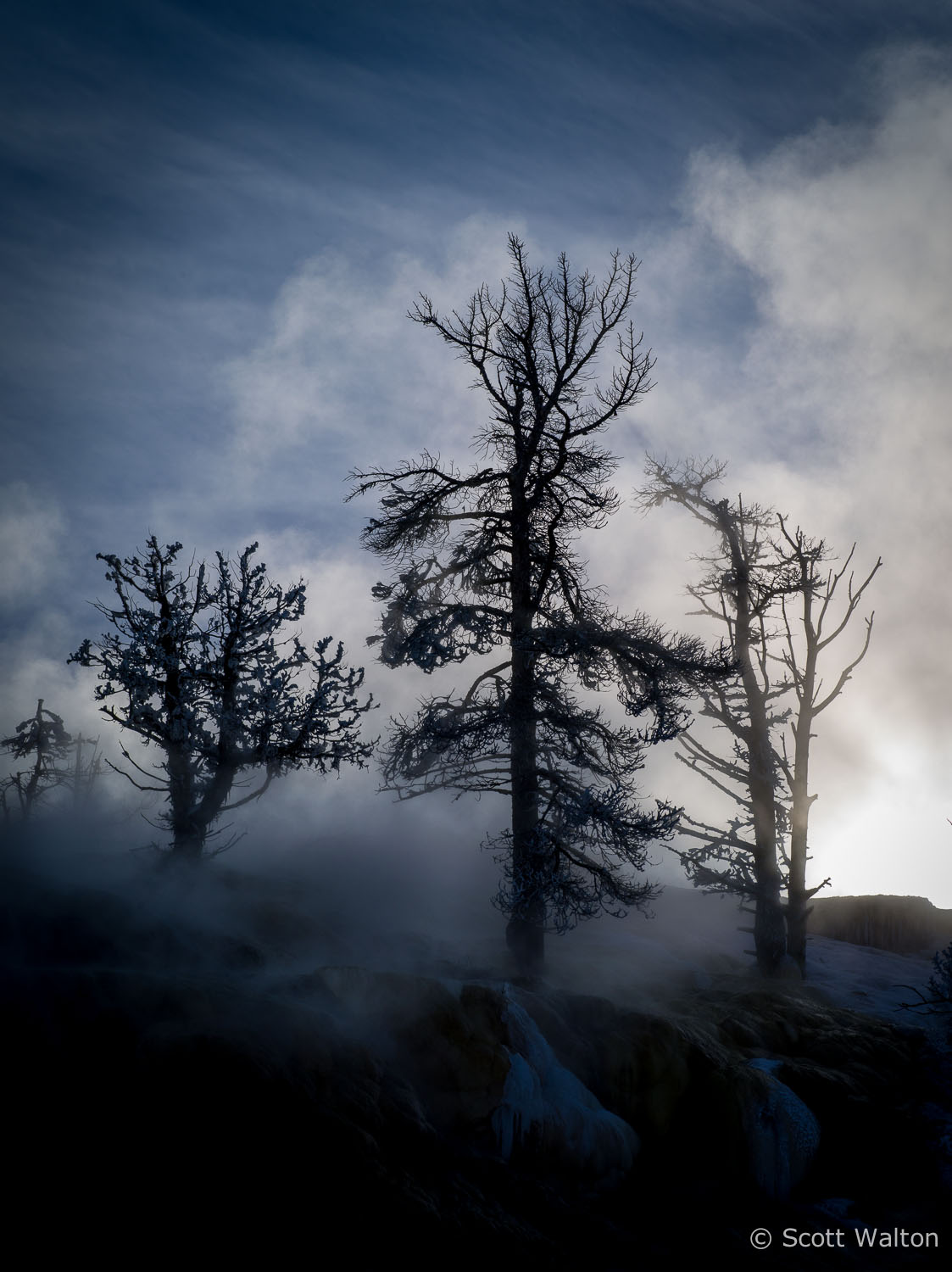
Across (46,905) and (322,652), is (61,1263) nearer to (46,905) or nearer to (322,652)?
(46,905)

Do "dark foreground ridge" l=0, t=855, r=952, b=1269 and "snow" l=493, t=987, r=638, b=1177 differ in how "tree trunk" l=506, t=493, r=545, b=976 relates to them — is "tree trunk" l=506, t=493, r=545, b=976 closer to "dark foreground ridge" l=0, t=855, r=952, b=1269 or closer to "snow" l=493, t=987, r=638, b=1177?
"dark foreground ridge" l=0, t=855, r=952, b=1269

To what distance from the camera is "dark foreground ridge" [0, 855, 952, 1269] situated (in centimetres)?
517

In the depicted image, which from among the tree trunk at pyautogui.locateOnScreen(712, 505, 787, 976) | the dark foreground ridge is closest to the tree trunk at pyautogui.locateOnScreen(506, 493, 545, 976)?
the dark foreground ridge

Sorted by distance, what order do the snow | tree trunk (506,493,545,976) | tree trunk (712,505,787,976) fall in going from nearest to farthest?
1. the snow
2. tree trunk (506,493,545,976)
3. tree trunk (712,505,787,976)

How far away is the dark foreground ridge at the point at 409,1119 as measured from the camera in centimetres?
517

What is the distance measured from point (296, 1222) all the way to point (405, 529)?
10.6 metres

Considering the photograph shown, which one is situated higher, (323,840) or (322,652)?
(322,652)

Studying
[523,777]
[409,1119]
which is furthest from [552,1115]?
[523,777]

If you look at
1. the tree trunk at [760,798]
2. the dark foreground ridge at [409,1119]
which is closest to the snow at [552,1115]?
the dark foreground ridge at [409,1119]

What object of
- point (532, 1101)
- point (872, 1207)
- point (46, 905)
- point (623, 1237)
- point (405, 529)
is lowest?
point (872, 1207)

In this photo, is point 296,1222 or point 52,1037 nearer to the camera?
point 296,1222

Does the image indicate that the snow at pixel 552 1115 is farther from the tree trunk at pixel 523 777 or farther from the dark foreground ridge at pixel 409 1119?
the tree trunk at pixel 523 777

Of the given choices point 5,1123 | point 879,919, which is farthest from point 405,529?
point 879,919

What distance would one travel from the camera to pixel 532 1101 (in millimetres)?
7527
